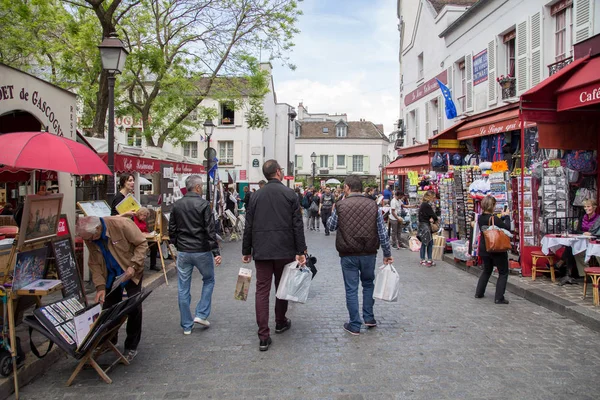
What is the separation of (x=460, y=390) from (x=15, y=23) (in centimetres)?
1644

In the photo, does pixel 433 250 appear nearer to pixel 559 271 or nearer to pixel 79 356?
pixel 559 271

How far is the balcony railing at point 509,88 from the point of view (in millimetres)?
12898

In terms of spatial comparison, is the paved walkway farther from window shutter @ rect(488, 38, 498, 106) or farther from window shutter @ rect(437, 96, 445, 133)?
window shutter @ rect(437, 96, 445, 133)

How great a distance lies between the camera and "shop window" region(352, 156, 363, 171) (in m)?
58.9

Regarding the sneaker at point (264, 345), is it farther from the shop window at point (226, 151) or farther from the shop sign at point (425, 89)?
the shop window at point (226, 151)

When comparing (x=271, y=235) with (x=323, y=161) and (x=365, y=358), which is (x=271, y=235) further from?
(x=323, y=161)

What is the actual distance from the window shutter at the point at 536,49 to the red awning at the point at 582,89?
4038 mm

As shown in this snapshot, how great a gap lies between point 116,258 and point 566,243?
6726 mm

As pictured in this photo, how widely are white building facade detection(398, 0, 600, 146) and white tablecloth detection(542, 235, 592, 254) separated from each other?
4.55 m

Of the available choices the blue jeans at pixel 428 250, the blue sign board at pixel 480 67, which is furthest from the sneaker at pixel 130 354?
the blue sign board at pixel 480 67

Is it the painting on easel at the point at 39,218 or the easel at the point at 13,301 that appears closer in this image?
the easel at the point at 13,301

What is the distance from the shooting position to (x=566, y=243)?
7.75 m

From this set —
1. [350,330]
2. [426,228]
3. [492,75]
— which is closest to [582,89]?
[426,228]

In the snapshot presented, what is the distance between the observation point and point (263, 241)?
5098 mm
